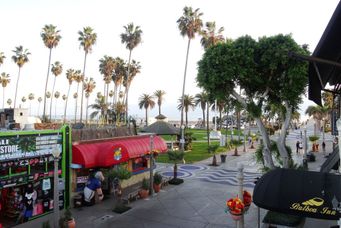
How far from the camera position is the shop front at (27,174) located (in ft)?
52.4

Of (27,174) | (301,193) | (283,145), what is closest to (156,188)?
(27,174)

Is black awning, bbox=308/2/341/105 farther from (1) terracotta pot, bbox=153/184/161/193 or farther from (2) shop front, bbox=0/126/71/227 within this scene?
(1) terracotta pot, bbox=153/184/161/193

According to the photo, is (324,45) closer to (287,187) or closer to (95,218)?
(287,187)

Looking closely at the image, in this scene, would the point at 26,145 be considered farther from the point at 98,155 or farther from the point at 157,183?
the point at 157,183

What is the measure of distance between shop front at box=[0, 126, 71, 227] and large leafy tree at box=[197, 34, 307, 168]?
9.24 meters

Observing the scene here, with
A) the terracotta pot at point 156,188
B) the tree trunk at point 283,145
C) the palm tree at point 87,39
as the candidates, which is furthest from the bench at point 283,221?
the palm tree at point 87,39

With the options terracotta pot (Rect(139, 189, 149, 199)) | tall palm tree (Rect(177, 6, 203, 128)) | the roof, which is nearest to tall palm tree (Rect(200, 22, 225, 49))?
tall palm tree (Rect(177, 6, 203, 128))

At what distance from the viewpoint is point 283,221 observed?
15.4 m

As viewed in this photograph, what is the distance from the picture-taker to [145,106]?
350 ft

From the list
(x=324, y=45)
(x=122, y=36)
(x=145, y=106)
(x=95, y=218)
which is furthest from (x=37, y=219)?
(x=145, y=106)

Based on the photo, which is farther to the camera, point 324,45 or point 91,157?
point 91,157

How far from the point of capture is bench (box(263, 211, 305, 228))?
49.4 ft

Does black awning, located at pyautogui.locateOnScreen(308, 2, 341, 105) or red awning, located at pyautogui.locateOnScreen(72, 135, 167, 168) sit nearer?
black awning, located at pyautogui.locateOnScreen(308, 2, 341, 105)

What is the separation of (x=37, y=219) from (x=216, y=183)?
47.1 feet
